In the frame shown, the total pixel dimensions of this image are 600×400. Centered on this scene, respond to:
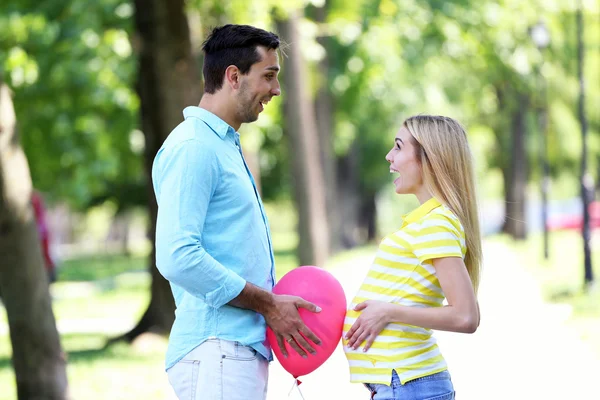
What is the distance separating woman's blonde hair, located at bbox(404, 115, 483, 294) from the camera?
150 inches

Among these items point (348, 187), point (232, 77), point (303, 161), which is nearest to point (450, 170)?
point (232, 77)

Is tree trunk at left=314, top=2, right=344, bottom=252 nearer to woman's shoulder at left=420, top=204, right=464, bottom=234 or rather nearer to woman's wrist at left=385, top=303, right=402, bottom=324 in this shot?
woman's shoulder at left=420, top=204, right=464, bottom=234

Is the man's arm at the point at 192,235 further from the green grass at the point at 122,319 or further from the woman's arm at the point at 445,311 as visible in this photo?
the green grass at the point at 122,319

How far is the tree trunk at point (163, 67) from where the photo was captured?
11594 millimetres

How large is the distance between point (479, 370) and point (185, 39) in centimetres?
515

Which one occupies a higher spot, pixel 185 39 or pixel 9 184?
pixel 185 39

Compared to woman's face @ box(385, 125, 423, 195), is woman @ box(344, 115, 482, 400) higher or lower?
lower

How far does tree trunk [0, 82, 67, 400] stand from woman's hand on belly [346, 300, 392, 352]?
4559mm

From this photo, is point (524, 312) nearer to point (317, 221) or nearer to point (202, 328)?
point (317, 221)

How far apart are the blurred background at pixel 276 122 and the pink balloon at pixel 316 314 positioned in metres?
0.73

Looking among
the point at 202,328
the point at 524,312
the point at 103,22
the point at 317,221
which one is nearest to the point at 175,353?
the point at 202,328

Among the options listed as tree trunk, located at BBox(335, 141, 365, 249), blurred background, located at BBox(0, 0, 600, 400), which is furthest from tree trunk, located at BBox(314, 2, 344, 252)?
tree trunk, located at BBox(335, 141, 365, 249)

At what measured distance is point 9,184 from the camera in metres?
7.75

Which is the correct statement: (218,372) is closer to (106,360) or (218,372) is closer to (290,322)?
(290,322)
